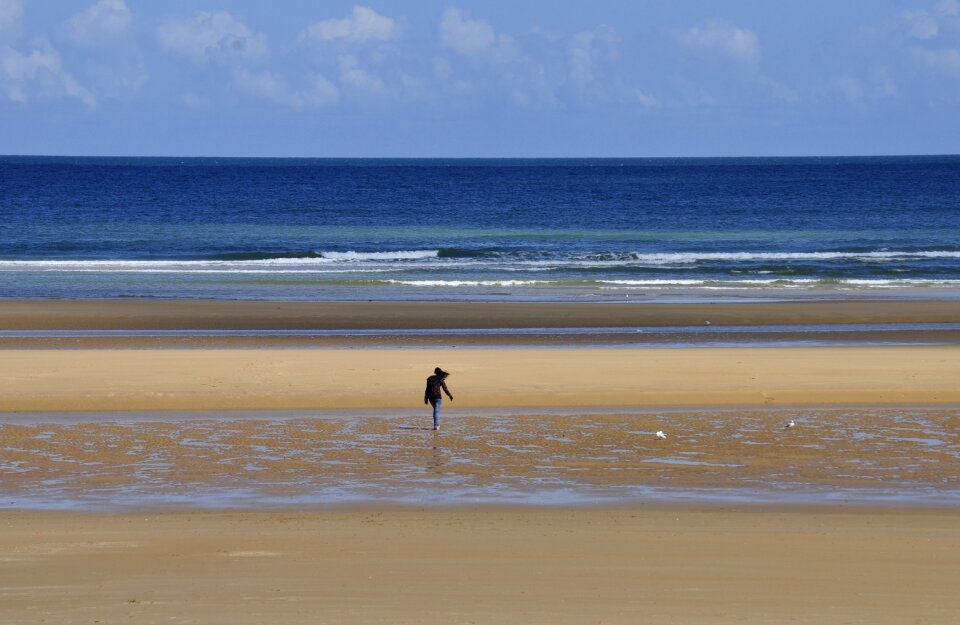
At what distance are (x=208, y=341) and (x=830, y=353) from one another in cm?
1096

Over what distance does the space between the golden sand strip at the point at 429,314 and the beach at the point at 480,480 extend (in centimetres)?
219

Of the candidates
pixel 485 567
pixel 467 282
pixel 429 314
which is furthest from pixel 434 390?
pixel 467 282

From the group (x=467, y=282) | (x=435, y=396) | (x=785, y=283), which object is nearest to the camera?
(x=435, y=396)

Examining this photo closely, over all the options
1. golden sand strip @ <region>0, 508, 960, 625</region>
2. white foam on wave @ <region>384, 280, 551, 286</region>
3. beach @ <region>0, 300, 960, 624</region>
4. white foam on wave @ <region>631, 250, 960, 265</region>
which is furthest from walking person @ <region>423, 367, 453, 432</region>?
white foam on wave @ <region>631, 250, 960, 265</region>

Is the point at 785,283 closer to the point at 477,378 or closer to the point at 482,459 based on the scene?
the point at 477,378

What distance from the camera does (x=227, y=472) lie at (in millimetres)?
12508

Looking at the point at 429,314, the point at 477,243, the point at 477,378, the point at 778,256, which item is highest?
the point at 477,243

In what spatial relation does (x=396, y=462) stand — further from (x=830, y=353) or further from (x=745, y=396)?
(x=830, y=353)

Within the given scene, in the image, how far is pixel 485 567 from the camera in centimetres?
915

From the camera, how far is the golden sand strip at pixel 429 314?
25.3 m

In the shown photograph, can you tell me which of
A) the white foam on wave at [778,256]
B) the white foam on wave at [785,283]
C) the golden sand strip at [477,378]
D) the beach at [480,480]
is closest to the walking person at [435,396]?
the beach at [480,480]

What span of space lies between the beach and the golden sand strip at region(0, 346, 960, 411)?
7 centimetres

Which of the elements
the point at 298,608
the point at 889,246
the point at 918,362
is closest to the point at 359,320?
the point at 918,362

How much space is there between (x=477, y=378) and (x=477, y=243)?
3255 cm
